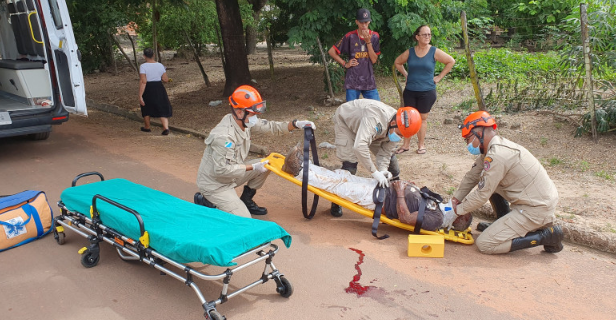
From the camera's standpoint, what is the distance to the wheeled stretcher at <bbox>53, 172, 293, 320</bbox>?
11.7ft

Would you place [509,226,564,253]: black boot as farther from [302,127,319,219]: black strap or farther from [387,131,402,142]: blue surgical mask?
[302,127,319,219]: black strap

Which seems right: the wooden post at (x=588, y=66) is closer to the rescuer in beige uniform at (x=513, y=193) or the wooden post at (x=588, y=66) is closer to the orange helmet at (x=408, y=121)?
the rescuer in beige uniform at (x=513, y=193)

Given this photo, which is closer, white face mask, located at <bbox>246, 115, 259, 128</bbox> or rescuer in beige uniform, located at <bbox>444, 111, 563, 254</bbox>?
rescuer in beige uniform, located at <bbox>444, 111, 563, 254</bbox>

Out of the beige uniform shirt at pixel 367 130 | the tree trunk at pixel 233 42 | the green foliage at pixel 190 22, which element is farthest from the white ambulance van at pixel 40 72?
the green foliage at pixel 190 22

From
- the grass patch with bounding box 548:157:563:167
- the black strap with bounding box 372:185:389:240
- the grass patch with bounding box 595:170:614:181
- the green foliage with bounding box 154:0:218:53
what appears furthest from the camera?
the green foliage with bounding box 154:0:218:53

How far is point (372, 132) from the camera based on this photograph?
17.2 ft

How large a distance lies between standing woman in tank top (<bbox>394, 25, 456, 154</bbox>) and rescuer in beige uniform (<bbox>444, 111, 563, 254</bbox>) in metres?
2.58

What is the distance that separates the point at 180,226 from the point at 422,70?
14.5ft

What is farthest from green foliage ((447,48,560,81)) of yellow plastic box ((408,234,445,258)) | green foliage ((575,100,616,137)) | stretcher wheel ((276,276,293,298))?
stretcher wheel ((276,276,293,298))

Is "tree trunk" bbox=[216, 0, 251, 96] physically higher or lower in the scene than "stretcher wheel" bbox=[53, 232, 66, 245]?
higher

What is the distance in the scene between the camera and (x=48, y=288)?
4.17 metres

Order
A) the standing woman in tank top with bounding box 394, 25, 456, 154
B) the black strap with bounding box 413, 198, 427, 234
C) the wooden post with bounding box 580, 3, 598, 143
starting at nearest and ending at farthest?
1. the black strap with bounding box 413, 198, 427, 234
2. the wooden post with bounding box 580, 3, 598, 143
3. the standing woman in tank top with bounding box 394, 25, 456, 154

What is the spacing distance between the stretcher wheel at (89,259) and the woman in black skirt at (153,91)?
5.01 metres

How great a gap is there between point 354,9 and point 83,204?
5.23 metres
